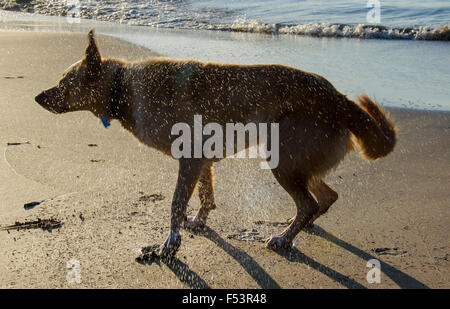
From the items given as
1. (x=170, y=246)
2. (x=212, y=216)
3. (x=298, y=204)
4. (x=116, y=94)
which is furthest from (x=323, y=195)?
(x=116, y=94)

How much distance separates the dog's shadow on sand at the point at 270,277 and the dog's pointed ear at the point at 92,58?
1577 mm

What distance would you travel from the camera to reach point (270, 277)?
342 cm

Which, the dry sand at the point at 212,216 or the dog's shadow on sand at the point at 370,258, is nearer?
the dog's shadow on sand at the point at 370,258

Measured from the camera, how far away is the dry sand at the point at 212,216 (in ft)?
11.2

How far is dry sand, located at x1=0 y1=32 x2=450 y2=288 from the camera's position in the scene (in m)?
3.41

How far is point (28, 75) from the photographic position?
843 cm

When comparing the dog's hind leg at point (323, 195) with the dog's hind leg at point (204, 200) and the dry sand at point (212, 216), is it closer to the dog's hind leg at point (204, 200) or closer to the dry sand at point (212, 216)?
the dry sand at point (212, 216)

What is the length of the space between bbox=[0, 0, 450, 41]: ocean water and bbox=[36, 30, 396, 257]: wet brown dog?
9.54m

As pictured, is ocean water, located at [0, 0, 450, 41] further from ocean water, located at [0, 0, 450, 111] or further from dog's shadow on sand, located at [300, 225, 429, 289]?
dog's shadow on sand, located at [300, 225, 429, 289]

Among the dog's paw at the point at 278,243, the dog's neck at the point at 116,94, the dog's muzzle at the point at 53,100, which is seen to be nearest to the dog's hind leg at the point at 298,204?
the dog's paw at the point at 278,243

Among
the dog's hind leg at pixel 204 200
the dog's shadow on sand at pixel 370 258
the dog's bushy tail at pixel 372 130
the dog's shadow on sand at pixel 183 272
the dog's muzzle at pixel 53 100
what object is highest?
the dog's muzzle at pixel 53 100
